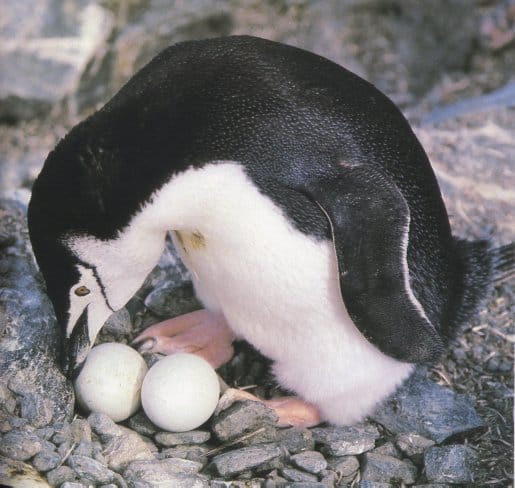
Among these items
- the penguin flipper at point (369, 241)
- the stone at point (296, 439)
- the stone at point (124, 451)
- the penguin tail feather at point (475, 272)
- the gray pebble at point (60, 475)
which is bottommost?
the stone at point (124, 451)

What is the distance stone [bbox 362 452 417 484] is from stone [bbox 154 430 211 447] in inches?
6.9

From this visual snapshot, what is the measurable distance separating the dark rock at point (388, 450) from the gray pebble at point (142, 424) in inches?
9.7

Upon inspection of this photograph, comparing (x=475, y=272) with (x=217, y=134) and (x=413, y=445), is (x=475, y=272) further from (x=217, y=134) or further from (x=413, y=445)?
(x=217, y=134)

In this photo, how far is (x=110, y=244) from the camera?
37.6 inches

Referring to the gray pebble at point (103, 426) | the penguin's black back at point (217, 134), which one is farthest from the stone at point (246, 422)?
the penguin's black back at point (217, 134)

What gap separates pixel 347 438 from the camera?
1.02m

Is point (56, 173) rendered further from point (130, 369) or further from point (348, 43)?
point (348, 43)

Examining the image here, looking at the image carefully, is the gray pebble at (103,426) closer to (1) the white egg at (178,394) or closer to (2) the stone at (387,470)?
(1) the white egg at (178,394)

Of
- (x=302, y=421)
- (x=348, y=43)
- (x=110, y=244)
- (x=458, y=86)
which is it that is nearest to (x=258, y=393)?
(x=302, y=421)

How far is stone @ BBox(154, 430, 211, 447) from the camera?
97 centimetres

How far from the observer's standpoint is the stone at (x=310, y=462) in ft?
3.09

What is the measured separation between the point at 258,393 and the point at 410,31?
1285mm

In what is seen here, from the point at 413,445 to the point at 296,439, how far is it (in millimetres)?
130

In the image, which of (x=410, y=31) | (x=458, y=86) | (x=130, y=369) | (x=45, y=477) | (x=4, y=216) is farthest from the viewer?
(x=410, y=31)
